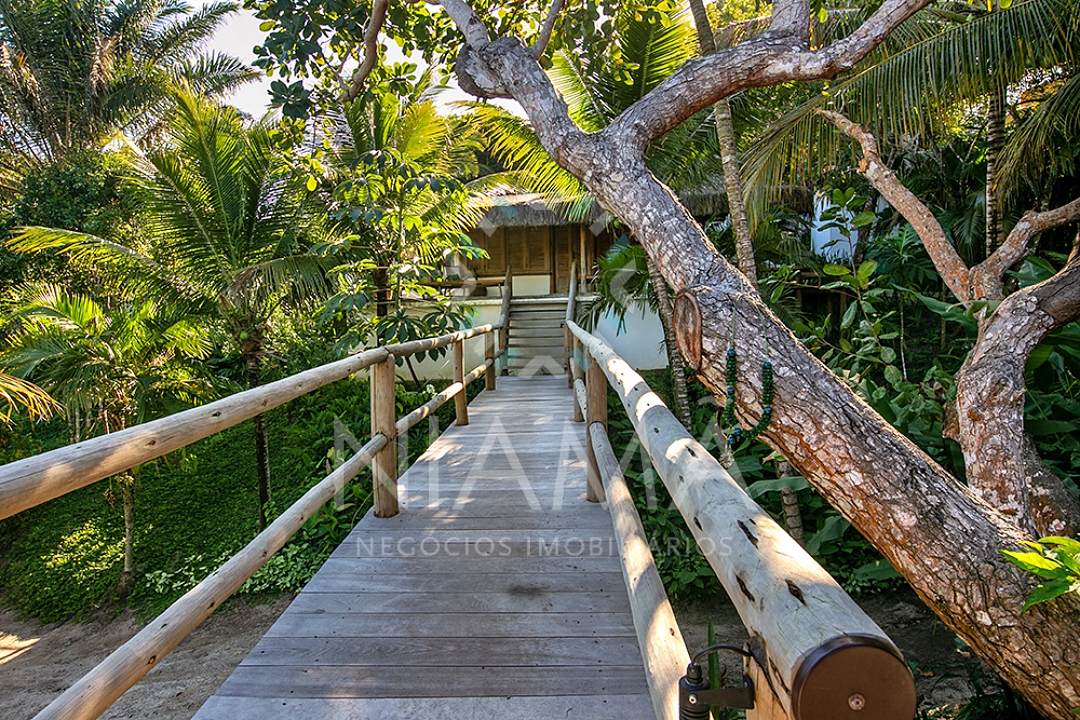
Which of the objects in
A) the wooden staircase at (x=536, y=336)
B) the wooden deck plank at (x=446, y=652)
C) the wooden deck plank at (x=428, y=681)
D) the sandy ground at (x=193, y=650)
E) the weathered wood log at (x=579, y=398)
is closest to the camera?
the wooden deck plank at (x=428, y=681)

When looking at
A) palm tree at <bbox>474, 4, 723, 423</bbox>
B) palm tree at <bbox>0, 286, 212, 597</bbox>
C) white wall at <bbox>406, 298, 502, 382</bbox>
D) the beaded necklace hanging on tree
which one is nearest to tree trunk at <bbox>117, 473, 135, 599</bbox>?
palm tree at <bbox>0, 286, 212, 597</bbox>

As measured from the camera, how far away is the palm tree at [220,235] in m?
6.11

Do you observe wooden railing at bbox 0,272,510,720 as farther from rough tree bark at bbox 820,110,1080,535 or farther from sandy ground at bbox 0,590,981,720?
sandy ground at bbox 0,590,981,720

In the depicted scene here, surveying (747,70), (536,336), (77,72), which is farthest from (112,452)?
(77,72)

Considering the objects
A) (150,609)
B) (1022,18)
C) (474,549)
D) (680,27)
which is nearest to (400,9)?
(474,549)

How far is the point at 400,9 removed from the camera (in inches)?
144

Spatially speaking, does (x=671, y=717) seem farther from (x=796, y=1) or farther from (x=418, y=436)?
(x=418, y=436)

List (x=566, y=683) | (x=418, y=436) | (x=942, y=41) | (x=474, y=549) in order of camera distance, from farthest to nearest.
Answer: (x=418, y=436), (x=942, y=41), (x=474, y=549), (x=566, y=683)

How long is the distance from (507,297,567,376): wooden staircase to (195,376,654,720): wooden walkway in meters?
6.31

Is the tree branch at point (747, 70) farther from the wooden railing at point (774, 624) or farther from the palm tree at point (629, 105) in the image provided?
the palm tree at point (629, 105)

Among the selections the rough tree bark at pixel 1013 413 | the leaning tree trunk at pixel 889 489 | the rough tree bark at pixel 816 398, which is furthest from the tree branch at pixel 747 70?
the rough tree bark at pixel 1013 413

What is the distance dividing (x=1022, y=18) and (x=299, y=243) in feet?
21.3

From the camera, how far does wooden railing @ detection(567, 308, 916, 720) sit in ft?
1.97

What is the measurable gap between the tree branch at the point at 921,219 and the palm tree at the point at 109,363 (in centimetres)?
593
